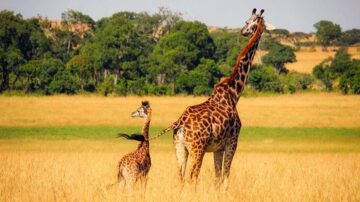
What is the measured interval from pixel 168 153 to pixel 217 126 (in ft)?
45.4

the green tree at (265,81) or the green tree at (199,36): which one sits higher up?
the green tree at (199,36)

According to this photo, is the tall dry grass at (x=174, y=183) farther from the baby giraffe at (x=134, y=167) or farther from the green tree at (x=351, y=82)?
the green tree at (x=351, y=82)

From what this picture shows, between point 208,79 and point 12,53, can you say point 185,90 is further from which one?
point 12,53

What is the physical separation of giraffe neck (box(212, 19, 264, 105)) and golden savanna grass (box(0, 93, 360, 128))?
26635 mm

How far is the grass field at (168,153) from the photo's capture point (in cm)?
1166

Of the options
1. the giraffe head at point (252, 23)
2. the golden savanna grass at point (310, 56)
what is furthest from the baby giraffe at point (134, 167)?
the golden savanna grass at point (310, 56)

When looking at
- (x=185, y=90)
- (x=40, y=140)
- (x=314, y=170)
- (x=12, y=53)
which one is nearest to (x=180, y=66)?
(x=185, y=90)

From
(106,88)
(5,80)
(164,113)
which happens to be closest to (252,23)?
(164,113)

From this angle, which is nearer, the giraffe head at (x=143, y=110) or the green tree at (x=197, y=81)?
the giraffe head at (x=143, y=110)

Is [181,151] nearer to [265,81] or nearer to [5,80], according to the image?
[265,81]

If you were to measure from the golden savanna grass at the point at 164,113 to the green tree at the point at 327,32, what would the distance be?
256 feet

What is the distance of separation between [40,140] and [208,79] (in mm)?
42930

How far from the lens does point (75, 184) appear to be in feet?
41.4

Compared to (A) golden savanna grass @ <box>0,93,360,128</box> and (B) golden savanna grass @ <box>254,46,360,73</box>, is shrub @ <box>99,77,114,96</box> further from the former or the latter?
(B) golden savanna grass @ <box>254,46,360,73</box>
